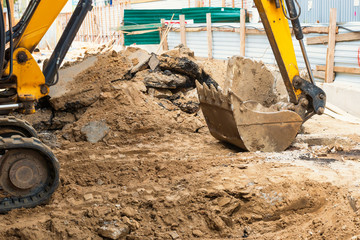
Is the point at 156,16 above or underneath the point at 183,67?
above

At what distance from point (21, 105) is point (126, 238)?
214cm

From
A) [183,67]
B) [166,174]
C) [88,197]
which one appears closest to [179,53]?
[183,67]

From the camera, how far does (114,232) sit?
3793 mm

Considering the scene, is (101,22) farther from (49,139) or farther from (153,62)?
(49,139)

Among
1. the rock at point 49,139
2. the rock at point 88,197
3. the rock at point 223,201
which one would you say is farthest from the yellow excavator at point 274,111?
the rock at point 49,139

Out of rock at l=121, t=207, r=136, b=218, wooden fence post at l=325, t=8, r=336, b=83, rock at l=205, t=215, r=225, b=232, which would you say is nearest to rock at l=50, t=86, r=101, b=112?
rock at l=121, t=207, r=136, b=218

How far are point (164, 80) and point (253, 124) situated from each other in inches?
104

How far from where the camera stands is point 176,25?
16984 millimetres

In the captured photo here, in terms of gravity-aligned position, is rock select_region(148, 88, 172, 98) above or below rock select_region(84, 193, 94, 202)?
above

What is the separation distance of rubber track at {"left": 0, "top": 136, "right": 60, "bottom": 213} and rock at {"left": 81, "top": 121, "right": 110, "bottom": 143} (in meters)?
2.33

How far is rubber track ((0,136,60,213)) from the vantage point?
4344mm

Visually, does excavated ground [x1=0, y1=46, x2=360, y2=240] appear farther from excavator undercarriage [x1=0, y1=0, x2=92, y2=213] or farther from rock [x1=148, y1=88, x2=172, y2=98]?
excavator undercarriage [x1=0, y1=0, x2=92, y2=213]

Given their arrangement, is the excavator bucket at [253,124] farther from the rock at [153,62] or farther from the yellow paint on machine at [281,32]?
the rock at [153,62]

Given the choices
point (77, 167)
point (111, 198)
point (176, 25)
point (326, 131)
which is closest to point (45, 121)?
point (77, 167)
